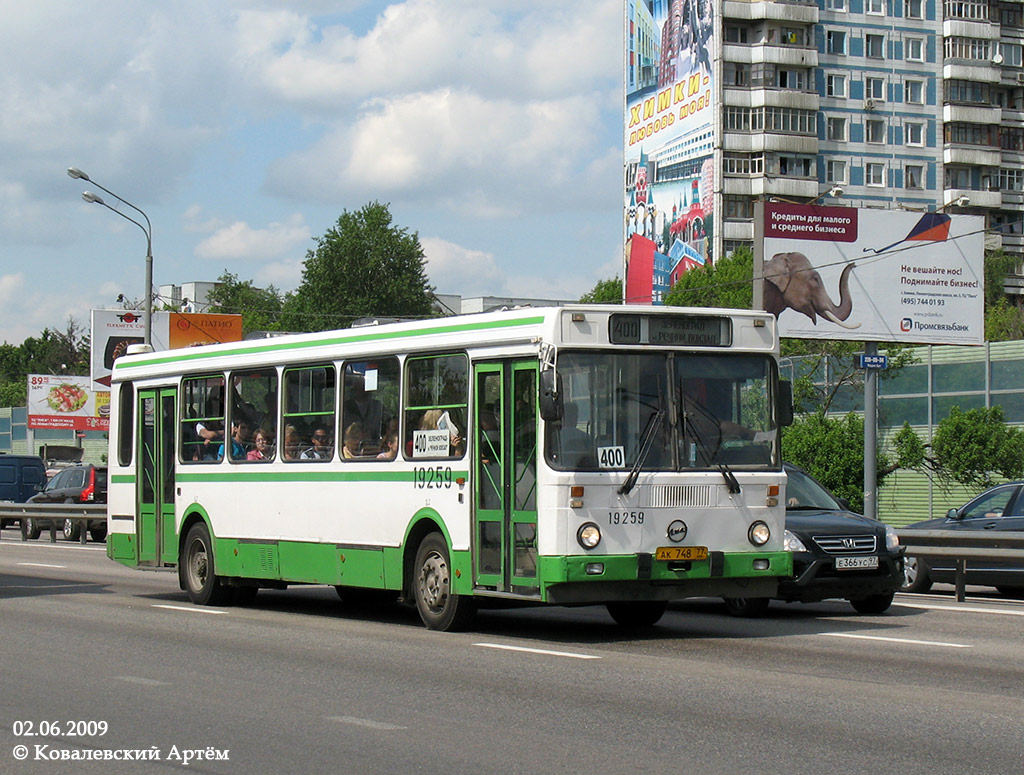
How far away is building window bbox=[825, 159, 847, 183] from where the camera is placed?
8956 centimetres

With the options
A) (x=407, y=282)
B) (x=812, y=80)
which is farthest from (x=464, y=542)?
(x=407, y=282)

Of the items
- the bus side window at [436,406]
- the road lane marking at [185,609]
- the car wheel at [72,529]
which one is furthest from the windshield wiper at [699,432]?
the car wheel at [72,529]

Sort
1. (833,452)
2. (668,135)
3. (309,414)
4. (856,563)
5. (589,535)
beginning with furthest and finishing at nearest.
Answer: (668,135)
(833,452)
(309,414)
(856,563)
(589,535)

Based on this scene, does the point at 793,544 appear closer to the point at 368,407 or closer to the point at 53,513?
the point at 368,407

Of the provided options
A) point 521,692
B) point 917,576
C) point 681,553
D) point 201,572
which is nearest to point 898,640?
point 681,553

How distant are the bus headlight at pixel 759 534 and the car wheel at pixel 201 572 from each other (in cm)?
684

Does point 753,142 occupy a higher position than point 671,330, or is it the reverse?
point 753,142

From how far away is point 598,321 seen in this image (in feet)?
42.5

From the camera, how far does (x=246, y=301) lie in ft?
478

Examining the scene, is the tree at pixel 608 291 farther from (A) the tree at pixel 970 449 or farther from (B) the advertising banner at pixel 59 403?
(A) the tree at pixel 970 449

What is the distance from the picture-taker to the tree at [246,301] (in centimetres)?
14162

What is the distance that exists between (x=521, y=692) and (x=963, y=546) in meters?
10.3

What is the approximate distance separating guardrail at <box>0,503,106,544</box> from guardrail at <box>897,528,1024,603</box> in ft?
68.2

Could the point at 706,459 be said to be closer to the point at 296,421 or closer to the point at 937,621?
the point at 937,621
